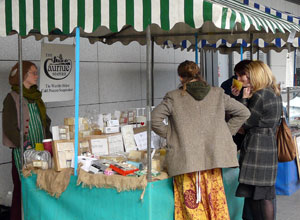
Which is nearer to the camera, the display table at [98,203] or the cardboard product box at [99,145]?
the display table at [98,203]

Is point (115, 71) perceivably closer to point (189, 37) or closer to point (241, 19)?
point (189, 37)

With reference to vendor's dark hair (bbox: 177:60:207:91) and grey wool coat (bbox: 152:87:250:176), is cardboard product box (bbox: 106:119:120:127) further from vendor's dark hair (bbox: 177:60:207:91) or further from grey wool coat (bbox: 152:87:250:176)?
vendor's dark hair (bbox: 177:60:207:91)

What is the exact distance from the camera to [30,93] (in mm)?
4555

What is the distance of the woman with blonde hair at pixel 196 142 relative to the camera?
12.1ft

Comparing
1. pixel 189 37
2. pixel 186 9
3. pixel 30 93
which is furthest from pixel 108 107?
pixel 186 9

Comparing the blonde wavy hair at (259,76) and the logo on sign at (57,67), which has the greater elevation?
the logo on sign at (57,67)

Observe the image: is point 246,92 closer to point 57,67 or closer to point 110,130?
point 110,130

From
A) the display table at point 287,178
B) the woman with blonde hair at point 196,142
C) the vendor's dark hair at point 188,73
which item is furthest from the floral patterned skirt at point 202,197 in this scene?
the display table at point 287,178

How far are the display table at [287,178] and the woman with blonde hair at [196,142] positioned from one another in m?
2.75

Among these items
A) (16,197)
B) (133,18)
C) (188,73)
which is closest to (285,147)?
(188,73)

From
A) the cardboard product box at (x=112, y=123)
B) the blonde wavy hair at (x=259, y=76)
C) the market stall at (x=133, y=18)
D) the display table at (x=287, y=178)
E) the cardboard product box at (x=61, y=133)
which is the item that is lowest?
the display table at (x=287, y=178)

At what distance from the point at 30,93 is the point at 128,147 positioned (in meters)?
1.12

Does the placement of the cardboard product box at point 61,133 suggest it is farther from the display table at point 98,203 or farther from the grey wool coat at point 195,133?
the grey wool coat at point 195,133

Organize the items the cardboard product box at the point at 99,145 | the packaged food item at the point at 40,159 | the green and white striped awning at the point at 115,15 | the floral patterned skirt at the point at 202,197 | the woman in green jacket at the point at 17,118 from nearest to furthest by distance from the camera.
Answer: the green and white striped awning at the point at 115,15 → the floral patterned skirt at the point at 202,197 → the packaged food item at the point at 40,159 → the cardboard product box at the point at 99,145 → the woman in green jacket at the point at 17,118
